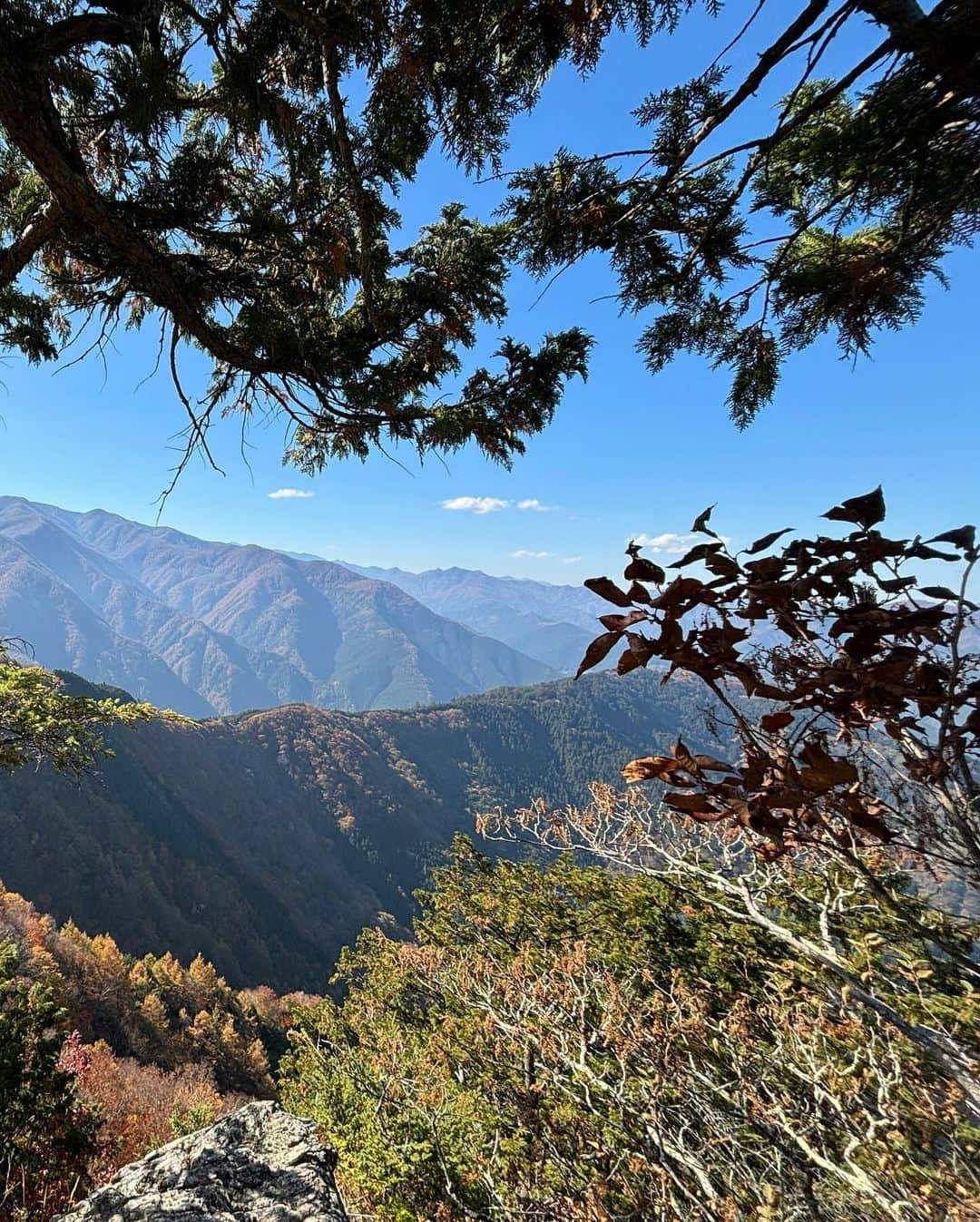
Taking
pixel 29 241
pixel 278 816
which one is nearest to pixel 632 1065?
pixel 29 241

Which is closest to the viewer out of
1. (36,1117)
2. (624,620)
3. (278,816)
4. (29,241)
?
(624,620)

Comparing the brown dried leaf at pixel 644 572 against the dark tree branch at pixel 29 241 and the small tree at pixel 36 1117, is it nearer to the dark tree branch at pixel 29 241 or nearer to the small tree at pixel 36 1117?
the dark tree branch at pixel 29 241

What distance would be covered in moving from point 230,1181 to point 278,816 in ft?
349

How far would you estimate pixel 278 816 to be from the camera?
96688 mm

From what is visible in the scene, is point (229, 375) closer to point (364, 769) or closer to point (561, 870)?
point (561, 870)

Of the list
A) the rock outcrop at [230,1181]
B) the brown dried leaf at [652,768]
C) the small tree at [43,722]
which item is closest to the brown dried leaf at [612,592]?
the brown dried leaf at [652,768]

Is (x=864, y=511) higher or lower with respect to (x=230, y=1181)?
higher

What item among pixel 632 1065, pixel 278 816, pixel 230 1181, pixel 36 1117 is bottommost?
pixel 278 816

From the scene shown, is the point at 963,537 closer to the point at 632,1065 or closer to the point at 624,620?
the point at 624,620

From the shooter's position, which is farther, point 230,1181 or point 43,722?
point 43,722

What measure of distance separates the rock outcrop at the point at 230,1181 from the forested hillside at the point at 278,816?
20908mm

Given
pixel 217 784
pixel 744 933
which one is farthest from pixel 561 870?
pixel 217 784

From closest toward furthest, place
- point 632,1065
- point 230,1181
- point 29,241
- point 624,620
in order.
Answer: point 624,620 → point 29,241 → point 230,1181 → point 632,1065

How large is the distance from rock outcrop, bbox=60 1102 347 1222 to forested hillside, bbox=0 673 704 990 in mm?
20908
